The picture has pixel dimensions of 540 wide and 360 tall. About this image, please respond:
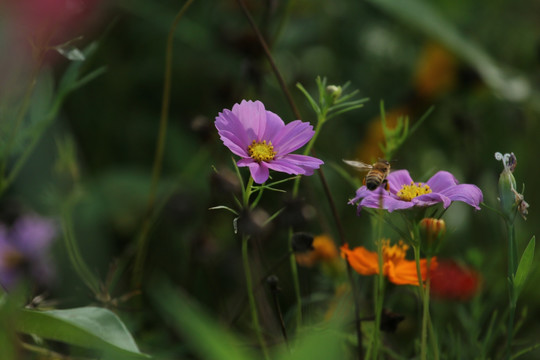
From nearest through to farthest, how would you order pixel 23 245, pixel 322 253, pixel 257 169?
pixel 257 169
pixel 322 253
pixel 23 245

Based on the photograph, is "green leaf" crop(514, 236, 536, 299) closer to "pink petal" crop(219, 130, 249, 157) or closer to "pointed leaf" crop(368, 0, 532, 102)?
"pink petal" crop(219, 130, 249, 157)

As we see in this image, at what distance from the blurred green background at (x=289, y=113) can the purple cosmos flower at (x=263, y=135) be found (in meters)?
0.27

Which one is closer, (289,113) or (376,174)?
(376,174)

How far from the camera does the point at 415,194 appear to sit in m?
0.37

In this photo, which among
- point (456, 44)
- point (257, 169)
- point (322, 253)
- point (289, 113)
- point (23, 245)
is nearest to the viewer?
point (257, 169)

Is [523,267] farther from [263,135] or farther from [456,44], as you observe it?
[456,44]

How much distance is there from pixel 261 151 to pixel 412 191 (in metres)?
0.09

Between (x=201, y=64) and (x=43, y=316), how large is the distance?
0.78m

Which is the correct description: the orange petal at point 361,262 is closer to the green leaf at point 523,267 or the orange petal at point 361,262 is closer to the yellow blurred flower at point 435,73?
the green leaf at point 523,267

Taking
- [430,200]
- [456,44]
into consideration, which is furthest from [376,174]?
[456,44]

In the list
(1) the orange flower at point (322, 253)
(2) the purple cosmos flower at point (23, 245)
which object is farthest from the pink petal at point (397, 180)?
(2) the purple cosmos flower at point (23, 245)

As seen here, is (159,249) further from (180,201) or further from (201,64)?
(201,64)

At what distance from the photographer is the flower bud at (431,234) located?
0.36 m

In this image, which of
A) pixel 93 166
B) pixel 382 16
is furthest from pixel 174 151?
pixel 382 16
